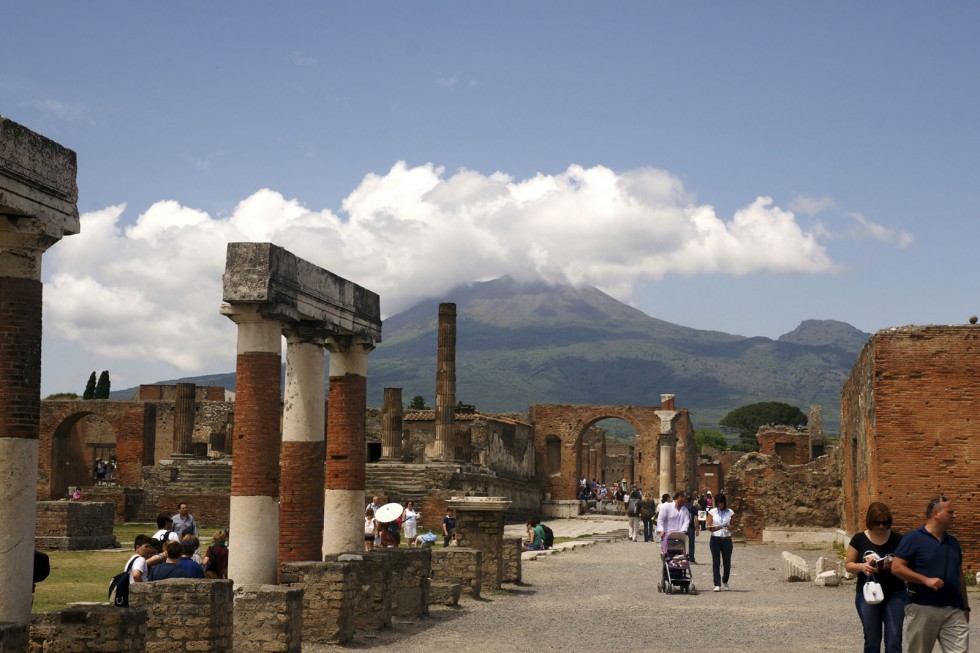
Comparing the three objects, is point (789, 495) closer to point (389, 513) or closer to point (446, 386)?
point (446, 386)

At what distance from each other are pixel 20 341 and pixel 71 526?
690 inches

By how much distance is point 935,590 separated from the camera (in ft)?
27.6

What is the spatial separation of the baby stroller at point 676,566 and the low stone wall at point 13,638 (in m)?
11.4

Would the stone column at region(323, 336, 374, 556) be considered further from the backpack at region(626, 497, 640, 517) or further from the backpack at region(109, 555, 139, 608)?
the backpack at region(626, 497, 640, 517)

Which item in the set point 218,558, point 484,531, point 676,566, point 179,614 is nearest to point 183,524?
point 484,531

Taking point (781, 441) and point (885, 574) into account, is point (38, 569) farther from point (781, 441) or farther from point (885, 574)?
point (781, 441)

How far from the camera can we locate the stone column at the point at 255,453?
1337cm

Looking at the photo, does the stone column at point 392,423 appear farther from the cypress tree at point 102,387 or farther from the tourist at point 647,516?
the cypress tree at point 102,387

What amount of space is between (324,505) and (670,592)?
215 inches

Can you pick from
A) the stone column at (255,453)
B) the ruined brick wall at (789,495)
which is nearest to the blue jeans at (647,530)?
the ruined brick wall at (789,495)

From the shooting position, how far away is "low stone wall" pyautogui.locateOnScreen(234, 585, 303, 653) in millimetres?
11670

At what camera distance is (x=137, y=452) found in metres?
46.3

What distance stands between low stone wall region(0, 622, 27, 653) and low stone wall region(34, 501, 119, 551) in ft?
57.0

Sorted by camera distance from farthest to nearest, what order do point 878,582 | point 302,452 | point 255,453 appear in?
point 302,452
point 255,453
point 878,582
